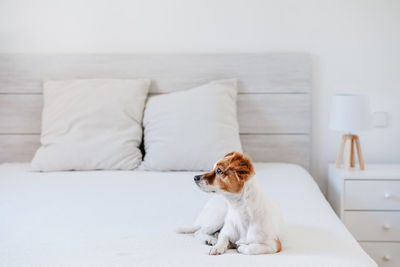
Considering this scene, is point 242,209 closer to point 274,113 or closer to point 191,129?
point 191,129

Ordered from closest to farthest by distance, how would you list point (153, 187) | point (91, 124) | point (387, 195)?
point (153, 187), point (387, 195), point (91, 124)

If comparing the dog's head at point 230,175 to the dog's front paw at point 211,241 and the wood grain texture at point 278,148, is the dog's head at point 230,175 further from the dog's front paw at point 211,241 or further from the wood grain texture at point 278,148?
the wood grain texture at point 278,148

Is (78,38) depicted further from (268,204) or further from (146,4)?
(268,204)

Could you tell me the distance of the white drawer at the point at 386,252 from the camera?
239cm

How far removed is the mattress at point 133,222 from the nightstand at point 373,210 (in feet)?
0.91

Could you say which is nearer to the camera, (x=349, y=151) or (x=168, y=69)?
(x=349, y=151)

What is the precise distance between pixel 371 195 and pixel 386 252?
0.31 m

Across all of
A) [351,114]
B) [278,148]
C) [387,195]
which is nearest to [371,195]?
[387,195]

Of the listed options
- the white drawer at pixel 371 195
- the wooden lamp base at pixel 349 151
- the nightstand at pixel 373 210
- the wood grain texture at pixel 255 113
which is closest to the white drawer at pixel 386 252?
the nightstand at pixel 373 210

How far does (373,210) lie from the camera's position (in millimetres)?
2383

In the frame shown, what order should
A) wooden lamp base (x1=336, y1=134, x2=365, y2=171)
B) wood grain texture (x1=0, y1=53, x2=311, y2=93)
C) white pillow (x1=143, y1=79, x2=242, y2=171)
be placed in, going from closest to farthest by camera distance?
white pillow (x1=143, y1=79, x2=242, y2=171) → wooden lamp base (x1=336, y1=134, x2=365, y2=171) → wood grain texture (x1=0, y1=53, x2=311, y2=93)

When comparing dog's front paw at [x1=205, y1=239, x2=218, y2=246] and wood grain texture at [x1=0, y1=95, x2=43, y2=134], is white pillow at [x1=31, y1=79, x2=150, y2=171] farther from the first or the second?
dog's front paw at [x1=205, y1=239, x2=218, y2=246]

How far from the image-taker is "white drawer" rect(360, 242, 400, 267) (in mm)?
2393

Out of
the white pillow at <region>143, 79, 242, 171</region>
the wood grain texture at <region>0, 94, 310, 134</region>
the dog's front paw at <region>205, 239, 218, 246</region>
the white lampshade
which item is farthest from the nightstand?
the dog's front paw at <region>205, 239, 218, 246</region>
